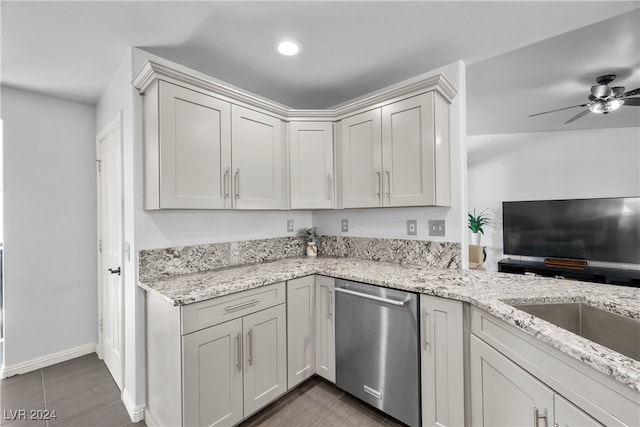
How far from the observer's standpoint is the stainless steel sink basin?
1.11 m

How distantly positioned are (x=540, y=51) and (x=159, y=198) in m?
2.95

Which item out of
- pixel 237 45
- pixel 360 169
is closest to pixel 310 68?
Answer: pixel 237 45

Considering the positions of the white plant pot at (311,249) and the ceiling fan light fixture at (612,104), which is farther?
the white plant pot at (311,249)

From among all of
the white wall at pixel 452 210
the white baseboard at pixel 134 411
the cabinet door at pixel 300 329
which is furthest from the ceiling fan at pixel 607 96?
the white baseboard at pixel 134 411

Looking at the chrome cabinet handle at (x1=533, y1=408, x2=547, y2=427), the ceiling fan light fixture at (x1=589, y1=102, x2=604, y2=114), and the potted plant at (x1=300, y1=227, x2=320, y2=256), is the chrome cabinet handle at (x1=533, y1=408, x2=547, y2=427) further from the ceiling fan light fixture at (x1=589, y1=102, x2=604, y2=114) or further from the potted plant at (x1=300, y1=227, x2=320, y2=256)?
the ceiling fan light fixture at (x1=589, y1=102, x2=604, y2=114)

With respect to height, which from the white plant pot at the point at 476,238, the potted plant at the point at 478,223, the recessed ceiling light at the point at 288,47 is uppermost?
the recessed ceiling light at the point at 288,47

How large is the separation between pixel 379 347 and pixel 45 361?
9.70 ft

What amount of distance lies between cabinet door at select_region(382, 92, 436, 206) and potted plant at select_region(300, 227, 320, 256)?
0.99 meters

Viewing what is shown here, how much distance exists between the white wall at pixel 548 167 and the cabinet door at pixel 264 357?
163 inches

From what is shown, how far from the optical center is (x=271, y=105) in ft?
7.24

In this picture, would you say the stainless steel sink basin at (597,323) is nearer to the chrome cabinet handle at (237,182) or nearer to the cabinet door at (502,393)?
the cabinet door at (502,393)

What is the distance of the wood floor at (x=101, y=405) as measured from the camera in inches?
69.0

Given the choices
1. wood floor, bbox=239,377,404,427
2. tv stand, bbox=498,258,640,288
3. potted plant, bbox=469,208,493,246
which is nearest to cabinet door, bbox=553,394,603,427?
wood floor, bbox=239,377,404,427

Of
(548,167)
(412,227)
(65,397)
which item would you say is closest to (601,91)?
(548,167)
